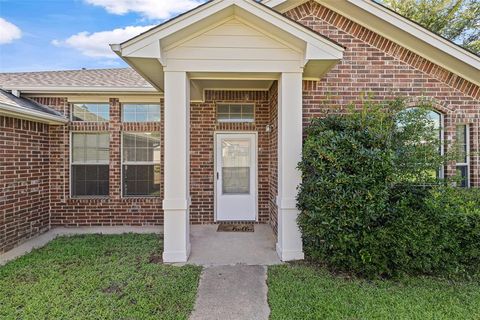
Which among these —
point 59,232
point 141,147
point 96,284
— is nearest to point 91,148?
point 141,147

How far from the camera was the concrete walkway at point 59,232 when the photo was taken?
4812 millimetres

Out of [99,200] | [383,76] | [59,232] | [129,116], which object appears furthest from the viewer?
[129,116]

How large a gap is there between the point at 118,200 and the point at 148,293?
370 centimetres

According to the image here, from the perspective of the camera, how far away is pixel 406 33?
5.02 meters

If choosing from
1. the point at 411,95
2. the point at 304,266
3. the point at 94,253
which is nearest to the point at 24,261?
the point at 94,253

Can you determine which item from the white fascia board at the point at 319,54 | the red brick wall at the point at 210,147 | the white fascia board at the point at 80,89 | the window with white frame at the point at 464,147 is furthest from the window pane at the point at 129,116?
the window with white frame at the point at 464,147

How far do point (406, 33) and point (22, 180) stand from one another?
8.11 meters

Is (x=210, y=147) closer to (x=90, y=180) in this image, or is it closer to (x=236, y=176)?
(x=236, y=176)

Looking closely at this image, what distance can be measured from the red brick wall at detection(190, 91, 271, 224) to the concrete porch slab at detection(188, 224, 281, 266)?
0.59 metres

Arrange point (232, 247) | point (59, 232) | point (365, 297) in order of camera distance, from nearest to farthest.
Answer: point (365, 297) < point (232, 247) < point (59, 232)

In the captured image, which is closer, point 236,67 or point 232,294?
point 232,294

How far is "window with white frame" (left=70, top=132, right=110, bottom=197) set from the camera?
21.2 feet

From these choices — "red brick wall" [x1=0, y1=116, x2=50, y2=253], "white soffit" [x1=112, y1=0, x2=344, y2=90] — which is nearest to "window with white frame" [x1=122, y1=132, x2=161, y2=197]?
"red brick wall" [x1=0, y1=116, x2=50, y2=253]

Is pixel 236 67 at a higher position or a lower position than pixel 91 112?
higher
